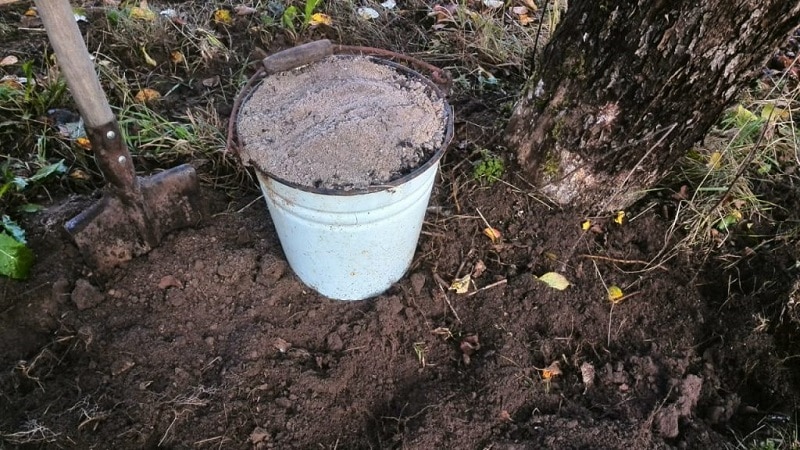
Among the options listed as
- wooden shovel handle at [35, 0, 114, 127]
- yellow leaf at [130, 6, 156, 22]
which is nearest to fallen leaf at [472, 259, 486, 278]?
wooden shovel handle at [35, 0, 114, 127]

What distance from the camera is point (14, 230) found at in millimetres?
2002

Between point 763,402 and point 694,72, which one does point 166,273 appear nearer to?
point 694,72

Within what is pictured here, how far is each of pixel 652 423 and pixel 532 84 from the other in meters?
1.13

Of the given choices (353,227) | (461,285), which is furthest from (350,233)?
(461,285)

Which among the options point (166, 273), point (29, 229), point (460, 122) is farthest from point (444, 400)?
point (29, 229)

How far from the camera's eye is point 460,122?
245cm

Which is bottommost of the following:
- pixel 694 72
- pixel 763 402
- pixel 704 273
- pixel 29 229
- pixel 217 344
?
pixel 763 402

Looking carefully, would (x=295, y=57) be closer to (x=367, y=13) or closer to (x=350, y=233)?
(x=350, y=233)

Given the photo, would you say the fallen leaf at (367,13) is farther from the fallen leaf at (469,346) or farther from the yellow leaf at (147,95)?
the fallen leaf at (469,346)

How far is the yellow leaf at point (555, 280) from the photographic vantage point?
2078 millimetres

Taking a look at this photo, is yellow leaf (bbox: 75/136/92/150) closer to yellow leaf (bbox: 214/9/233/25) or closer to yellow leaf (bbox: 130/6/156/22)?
yellow leaf (bbox: 130/6/156/22)

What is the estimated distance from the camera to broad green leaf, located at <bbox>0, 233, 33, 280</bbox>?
1896 mm

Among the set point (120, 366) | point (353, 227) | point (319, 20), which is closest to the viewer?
point (353, 227)

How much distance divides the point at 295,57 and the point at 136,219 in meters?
0.73
